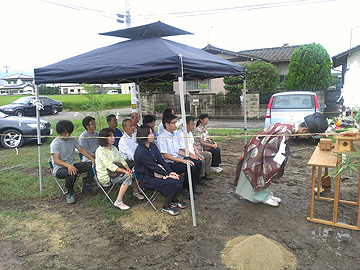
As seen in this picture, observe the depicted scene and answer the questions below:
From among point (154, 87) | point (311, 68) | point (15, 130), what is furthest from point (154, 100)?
point (15, 130)

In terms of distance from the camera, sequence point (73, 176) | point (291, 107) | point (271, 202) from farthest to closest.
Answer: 1. point (291, 107)
2. point (73, 176)
3. point (271, 202)

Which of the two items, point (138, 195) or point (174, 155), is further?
point (174, 155)

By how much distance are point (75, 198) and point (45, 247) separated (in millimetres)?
1460

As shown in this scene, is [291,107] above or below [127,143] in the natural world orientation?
above

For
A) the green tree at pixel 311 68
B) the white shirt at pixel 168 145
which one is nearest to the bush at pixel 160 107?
the green tree at pixel 311 68

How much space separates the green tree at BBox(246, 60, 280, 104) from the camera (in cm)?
1509

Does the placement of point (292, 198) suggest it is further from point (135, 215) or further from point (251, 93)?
point (251, 93)

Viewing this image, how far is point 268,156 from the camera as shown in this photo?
12.8ft

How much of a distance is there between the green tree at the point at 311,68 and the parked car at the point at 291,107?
5.84 metres

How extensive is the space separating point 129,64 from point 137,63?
0.13 meters

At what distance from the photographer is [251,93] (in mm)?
14812

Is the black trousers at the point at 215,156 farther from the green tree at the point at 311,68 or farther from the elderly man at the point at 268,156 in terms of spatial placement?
the green tree at the point at 311,68

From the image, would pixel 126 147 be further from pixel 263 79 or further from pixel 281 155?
pixel 263 79

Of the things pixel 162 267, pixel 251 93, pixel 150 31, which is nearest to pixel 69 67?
pixel 150 31
